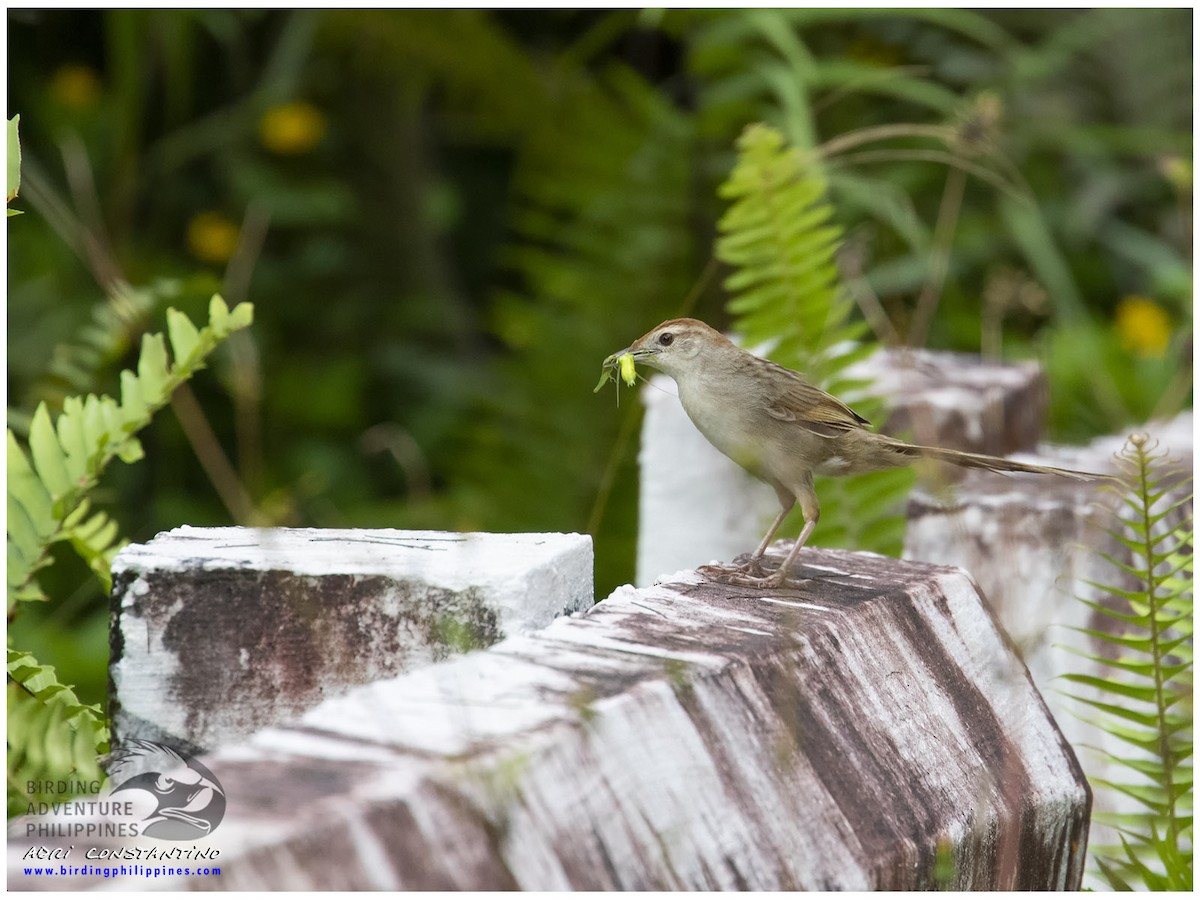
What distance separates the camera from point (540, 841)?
3.51 feet

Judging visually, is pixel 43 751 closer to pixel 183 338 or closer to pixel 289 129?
pixel 183 338

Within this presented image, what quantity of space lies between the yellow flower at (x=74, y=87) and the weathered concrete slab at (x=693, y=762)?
14.8 feet

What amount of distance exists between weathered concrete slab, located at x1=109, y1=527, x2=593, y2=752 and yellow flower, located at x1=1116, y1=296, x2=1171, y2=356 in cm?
422

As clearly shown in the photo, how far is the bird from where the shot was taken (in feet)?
5.80

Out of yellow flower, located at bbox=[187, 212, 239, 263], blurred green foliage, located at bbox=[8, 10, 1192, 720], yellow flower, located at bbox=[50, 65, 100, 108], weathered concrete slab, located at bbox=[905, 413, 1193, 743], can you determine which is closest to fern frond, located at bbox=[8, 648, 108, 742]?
weathered concrete slab, located at bbox=[905, 413, 1193, 743]

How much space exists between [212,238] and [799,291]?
3417mm

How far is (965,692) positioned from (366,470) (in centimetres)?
381

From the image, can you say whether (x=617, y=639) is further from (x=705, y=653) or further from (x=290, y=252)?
(x=290, y=252)

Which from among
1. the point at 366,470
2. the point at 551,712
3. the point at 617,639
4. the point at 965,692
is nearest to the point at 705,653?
the point at 617,639

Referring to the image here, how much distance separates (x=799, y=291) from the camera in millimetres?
2410

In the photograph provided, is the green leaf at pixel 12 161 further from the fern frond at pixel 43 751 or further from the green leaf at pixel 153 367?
the fern frond at pixel 43 751

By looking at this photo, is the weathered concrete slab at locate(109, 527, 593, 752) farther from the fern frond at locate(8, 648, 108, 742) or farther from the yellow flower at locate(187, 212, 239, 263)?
the yellow flower at locate(187, 212, 239, 263)

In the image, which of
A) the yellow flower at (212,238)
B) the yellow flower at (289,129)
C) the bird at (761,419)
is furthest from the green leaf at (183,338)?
the yellow flower at (289,129)

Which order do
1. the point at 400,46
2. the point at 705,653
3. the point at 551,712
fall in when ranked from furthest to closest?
1. the point at 400,46
2. the point at 705,653
3. the point at 551,712
